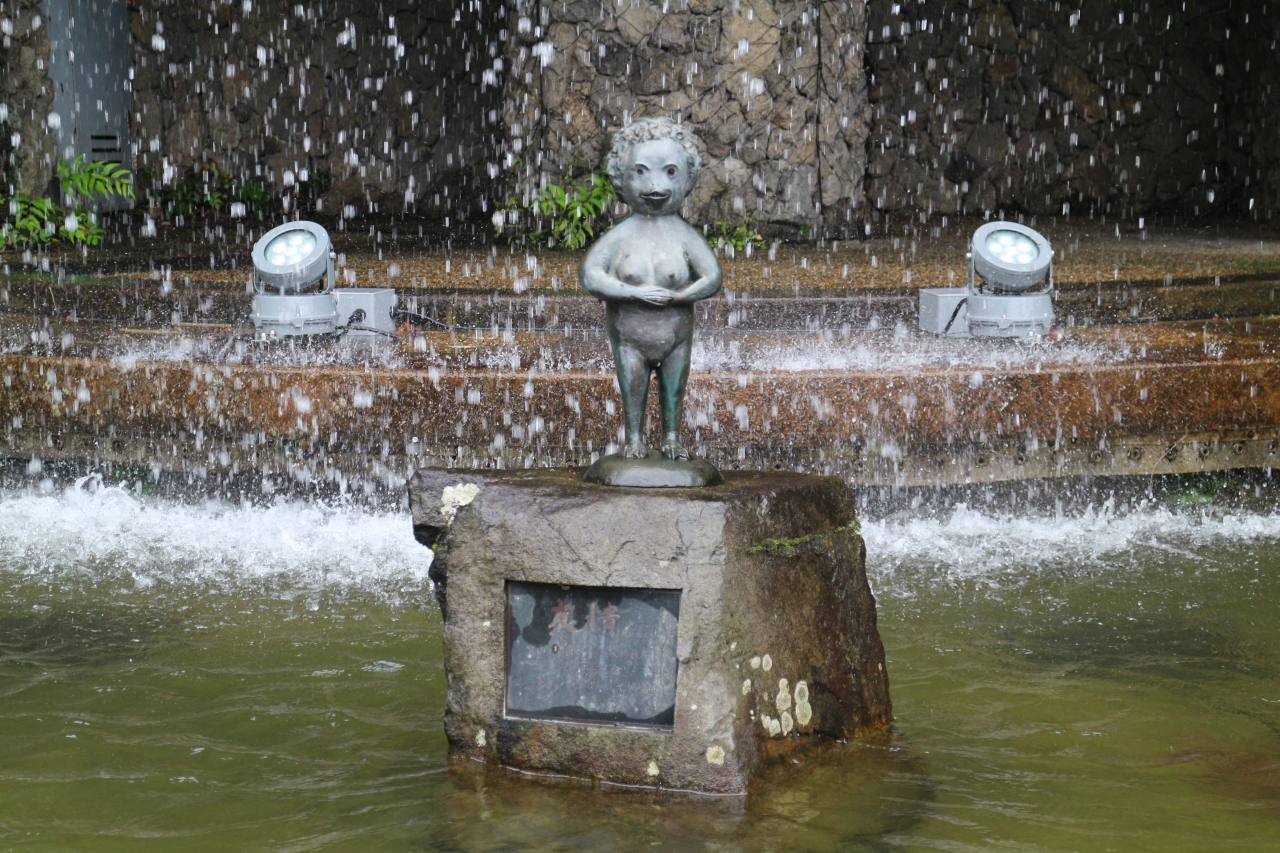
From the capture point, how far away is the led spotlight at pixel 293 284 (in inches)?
216

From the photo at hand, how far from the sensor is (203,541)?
489cm

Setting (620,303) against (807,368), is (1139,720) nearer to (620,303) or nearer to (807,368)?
(620,303)

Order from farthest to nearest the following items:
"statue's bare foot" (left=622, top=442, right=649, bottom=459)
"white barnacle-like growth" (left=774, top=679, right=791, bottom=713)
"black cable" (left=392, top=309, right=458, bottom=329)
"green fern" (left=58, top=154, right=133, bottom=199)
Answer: "green fern" (left=58, top=154, right=133, bottom=199), "black cable" (left=392, top=309, right=458, bottom=329), "statue's bare foot" (left=622, top=442, right=649, bottom=459), "white barnacle-like growth" (left=774, top=679, right=791, bottom=713)

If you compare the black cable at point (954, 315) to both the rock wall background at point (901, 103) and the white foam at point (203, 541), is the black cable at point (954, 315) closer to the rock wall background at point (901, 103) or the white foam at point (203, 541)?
the white foam at point (203, 541)

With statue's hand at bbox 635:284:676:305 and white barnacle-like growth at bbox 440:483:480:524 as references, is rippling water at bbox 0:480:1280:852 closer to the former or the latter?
white barnacle-like growth at bbox 440:483:480:524

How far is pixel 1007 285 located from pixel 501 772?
326 centimetres

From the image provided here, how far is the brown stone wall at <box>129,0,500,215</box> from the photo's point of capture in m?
12.0

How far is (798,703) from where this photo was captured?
3.05 metres

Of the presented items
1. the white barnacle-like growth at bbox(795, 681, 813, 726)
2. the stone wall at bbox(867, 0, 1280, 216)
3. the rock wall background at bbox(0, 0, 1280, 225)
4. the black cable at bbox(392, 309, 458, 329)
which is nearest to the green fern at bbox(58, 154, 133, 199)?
the rock wall background at bbox(0, 0, 1280, 225)

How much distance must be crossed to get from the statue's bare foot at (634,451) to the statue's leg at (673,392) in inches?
2.1

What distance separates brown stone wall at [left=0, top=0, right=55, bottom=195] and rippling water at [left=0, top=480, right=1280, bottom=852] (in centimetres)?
567

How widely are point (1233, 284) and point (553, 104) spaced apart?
4.43 metres

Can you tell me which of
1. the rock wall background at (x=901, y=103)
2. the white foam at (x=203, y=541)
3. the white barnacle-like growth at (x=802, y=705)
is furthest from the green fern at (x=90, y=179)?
the white barnacle-like growth at (x=802, y=705)

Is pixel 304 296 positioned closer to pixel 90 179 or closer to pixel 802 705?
pixel 802 705
